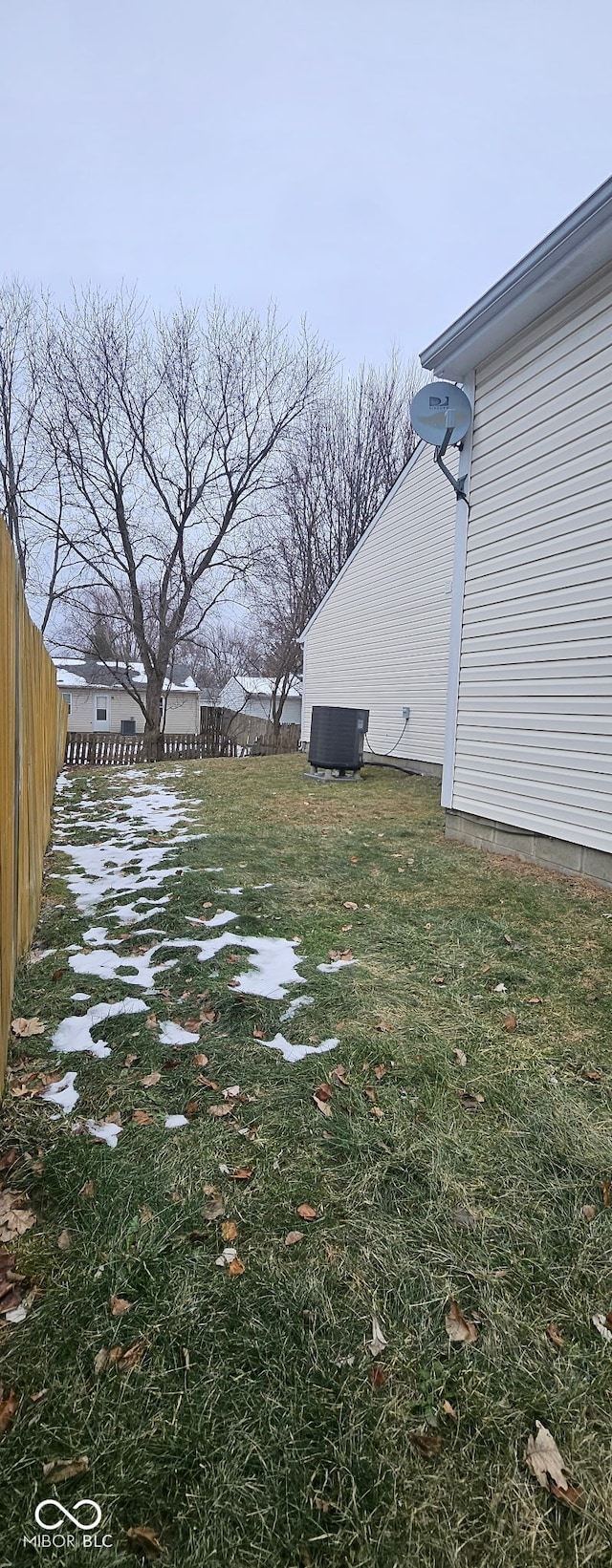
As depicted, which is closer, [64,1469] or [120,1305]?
[64,1469]

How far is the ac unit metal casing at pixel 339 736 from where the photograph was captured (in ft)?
33.1

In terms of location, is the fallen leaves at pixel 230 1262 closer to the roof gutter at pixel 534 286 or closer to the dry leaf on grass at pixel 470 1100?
the dry leaf on grass at pixel 470 1100

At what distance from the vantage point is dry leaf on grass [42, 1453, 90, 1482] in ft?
3.64

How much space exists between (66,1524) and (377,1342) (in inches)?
24.7

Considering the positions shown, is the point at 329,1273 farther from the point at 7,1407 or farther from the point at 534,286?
the point at 534,286

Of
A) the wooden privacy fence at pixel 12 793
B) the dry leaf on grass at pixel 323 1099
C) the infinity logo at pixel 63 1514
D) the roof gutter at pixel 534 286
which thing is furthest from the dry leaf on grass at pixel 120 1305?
the roof gutter at pixel 534 286

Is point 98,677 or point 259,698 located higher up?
point 98,677

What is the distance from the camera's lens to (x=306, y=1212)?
170 centimetres

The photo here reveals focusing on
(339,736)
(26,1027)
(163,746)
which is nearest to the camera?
(26,1027)

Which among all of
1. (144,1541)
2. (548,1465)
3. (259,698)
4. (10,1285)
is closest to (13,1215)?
(10,1285)

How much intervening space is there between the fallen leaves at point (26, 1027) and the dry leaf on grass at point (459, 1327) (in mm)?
1790

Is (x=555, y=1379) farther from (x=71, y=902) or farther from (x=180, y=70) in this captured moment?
(x=180, y=70)

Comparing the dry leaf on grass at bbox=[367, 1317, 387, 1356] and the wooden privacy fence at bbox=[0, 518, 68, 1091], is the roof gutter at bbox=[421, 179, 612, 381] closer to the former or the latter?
the wooden privacy fence at bbox=[0, 518, 68, 1091]

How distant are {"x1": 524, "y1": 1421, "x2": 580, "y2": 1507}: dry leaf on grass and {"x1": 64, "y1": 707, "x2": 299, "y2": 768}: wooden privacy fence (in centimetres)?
1451
